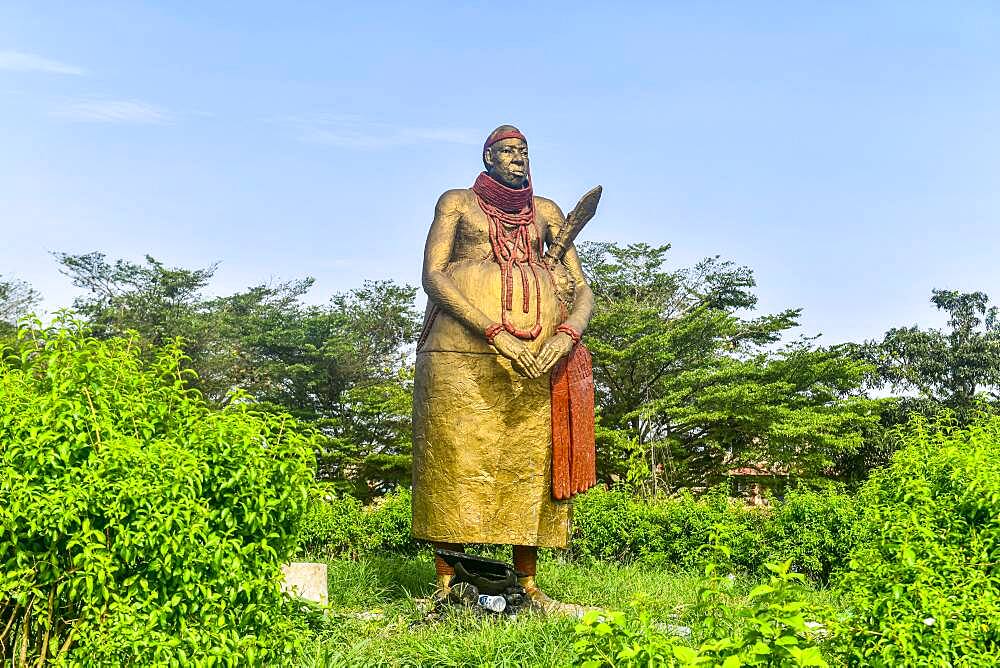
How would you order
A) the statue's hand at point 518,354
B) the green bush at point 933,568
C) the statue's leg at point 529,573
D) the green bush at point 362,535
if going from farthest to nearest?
1. the green bush at point 362,535
2. the statue's leg at point 529,573
3. the statue's hand at point 518,354
4. the green bush at point 933,568

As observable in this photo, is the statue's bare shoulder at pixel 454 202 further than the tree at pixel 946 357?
No

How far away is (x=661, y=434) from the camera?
18625 millimetres

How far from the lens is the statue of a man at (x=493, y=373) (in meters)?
5.63

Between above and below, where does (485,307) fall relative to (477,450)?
above

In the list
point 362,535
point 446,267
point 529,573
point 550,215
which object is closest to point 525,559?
point 529,573

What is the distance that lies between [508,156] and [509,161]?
3cm

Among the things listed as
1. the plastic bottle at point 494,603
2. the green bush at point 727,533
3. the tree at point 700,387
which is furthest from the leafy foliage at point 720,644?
the tree at point 700,387

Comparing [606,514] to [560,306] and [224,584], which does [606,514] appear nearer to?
[560,306]

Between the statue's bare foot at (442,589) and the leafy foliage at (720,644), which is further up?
the leafy foliage at (720,644)

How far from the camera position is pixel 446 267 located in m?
5.83

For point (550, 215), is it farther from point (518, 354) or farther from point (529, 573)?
point (529, 573)

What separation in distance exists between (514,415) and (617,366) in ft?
42.3

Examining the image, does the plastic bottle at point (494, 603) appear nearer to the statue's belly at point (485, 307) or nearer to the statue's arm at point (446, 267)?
the statue's belly at point (485, 307)

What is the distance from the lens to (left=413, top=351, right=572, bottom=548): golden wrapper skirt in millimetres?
5633
